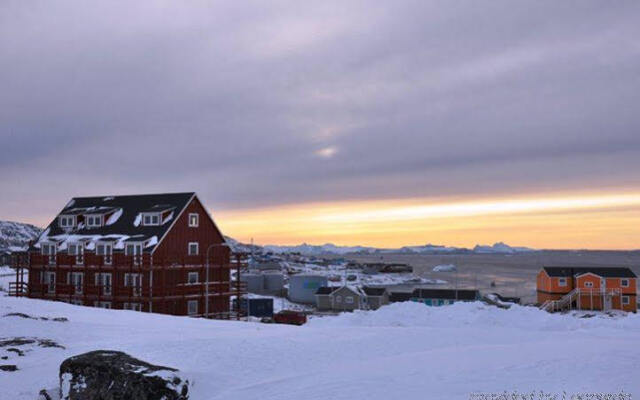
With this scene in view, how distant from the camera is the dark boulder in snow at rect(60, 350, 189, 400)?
15.3 m

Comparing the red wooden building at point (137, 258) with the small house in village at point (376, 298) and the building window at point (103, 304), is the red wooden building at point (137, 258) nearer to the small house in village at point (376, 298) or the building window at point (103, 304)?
the building window at point (103, 304)

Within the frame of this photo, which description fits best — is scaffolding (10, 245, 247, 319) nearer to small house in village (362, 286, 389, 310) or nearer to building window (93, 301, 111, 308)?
building window (93, 301, 111, 308)

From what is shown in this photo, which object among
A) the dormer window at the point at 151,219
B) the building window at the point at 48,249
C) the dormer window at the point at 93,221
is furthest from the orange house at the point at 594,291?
the building window at the point at 48,249

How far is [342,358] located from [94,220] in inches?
1757

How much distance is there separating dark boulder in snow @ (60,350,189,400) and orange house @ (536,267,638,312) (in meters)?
68.6

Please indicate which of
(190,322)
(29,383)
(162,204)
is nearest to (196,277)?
(162,204)

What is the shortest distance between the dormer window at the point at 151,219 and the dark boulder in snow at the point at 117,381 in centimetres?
3733

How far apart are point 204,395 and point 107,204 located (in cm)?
4726

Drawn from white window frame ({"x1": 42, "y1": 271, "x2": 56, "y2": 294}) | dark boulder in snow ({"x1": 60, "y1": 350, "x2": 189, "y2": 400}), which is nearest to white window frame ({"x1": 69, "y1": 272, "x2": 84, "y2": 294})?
white window frame ({"x1": 42, "y1": 271, "x2": 56, "y2": 294})

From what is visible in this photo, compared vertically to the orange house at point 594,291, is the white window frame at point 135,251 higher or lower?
higher

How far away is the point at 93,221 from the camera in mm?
57531

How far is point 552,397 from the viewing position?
14070 millimetres

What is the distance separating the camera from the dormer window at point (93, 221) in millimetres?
56812

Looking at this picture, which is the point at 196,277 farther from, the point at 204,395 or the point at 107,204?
the point at 204,395
